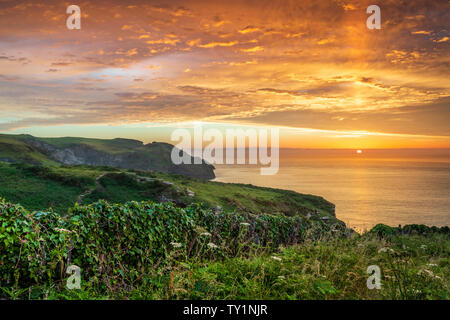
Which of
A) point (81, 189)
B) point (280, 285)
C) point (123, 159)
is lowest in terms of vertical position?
point (81, 189)

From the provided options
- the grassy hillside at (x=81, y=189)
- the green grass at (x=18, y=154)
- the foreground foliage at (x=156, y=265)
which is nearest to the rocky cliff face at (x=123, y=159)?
the green grass at (x=18, y=154)

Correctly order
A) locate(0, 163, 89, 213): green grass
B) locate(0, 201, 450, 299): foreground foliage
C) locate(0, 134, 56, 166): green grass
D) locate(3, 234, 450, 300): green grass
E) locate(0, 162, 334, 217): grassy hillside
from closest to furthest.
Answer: locate(3, 234, 450, 300): green grass < locate(0, 201, 450, 299): foreground foliage < locate(0, 163, 89, 213): green grass < locate(0, 162, 334, 217): grassy hillside < locate(0, 134, 56, 166): green grass

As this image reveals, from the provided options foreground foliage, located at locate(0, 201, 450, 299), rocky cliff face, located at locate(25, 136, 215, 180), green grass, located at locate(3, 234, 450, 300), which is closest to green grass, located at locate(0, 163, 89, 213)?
foreground foliage, located at locate(0, 201, 450, 299)

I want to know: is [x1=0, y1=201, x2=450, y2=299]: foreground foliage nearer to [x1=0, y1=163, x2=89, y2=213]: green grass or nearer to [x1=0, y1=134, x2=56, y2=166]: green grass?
[x1=0, y1=163, x2=89, y2=213]: green grass

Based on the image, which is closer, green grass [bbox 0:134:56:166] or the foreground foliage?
the foreground foliage

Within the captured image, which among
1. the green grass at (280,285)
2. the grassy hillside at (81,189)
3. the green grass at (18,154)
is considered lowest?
the grassy hillside at (81,189)

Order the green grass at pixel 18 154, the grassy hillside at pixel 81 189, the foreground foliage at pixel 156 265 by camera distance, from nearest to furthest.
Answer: the foreground foliage at pixel 156 265, the grassy hillside at pixel 81 189, the green grass at pixel 18 154

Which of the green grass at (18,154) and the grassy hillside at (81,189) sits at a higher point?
the green grass at (18,154)

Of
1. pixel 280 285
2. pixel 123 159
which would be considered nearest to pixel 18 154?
pixel 280 285

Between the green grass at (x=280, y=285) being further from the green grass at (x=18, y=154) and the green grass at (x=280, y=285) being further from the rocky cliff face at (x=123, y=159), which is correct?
the rocky cliff face at (x=123, y=159)

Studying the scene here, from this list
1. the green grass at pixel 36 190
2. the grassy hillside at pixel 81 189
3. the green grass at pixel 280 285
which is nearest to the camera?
the green grass at pixel 280 285

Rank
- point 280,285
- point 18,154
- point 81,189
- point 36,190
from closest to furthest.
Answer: point 280,285
point 36,190
point 81,189
point 18,154

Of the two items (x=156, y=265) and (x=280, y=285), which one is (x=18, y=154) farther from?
(x=280, y=285)
